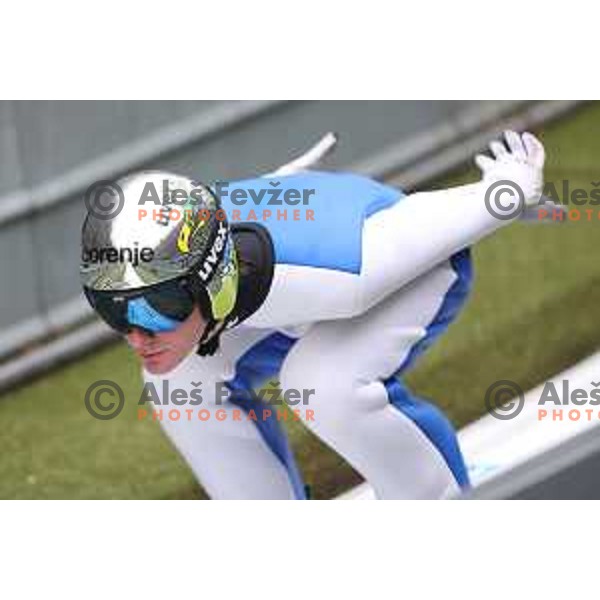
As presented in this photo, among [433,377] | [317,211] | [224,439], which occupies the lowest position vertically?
[433,377]

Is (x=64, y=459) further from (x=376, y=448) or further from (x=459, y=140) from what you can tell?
(x=459, y=140)

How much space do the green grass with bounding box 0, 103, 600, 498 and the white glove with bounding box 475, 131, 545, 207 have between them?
1.03 metres

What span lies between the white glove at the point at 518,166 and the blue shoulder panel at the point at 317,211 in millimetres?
180

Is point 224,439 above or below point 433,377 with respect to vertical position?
above

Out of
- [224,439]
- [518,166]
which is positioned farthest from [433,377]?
[518,166]

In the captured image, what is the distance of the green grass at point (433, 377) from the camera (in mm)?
4668

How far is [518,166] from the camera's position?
381 centimetres

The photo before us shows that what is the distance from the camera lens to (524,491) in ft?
10.2

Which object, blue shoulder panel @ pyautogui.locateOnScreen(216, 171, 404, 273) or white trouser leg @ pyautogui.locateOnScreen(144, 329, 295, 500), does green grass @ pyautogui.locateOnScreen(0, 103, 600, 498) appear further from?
blue shoulder panel @ pyautogui.locateOnScreen(216, 171, 404, 273)

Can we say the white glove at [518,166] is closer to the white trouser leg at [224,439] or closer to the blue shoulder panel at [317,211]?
the blue shoulder panel at [317,211]

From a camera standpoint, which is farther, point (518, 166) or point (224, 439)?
point (224, 439)

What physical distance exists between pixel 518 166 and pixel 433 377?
128cm

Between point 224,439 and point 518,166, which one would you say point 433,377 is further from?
point 518,166

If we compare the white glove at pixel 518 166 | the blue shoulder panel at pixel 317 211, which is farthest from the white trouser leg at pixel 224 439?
the white glove at pixel 518 166
